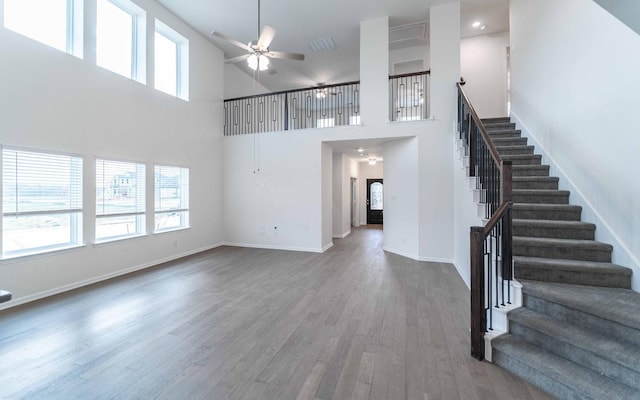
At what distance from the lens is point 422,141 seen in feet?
18.4

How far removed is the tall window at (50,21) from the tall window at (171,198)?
7.52 ft

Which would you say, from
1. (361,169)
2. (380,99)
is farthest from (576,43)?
(361,169)

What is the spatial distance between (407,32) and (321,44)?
217 cm

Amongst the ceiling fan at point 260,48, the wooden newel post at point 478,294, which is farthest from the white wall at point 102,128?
the wooden newel post at point 478,294

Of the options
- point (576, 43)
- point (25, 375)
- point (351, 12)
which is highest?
point (351, 12)

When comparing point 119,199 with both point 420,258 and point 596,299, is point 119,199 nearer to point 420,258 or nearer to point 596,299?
point 420,258

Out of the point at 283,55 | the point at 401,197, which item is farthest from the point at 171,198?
the point at 401,197

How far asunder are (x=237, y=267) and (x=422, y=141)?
4511mm

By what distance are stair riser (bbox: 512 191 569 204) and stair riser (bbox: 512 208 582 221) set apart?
0.28 m

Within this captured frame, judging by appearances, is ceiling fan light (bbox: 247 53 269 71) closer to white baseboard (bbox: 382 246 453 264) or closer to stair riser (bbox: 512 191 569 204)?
stair riser (bbox: 512 191 569 204)

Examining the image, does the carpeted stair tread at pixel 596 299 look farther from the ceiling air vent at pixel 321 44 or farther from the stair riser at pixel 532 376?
the ceiling air vent at pixel 321 44

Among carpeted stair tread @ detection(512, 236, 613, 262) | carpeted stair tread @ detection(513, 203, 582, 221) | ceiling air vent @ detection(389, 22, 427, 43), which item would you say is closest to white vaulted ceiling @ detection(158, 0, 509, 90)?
ceiling air vent @ detection(389, 22, 427, 43)

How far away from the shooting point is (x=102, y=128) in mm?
4449

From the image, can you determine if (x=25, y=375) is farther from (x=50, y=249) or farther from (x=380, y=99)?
(x=380, y=99)
